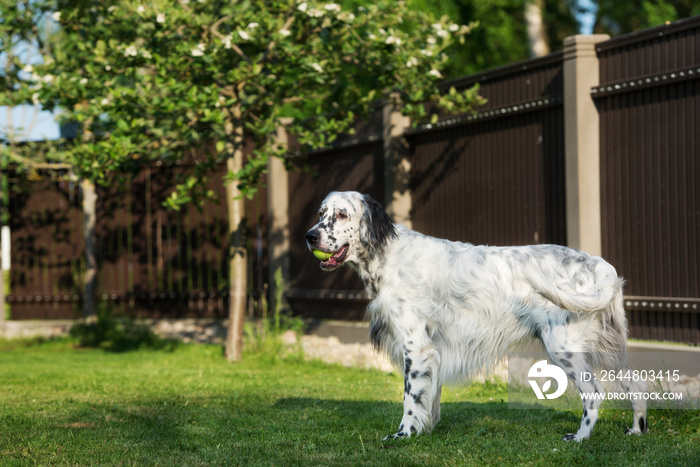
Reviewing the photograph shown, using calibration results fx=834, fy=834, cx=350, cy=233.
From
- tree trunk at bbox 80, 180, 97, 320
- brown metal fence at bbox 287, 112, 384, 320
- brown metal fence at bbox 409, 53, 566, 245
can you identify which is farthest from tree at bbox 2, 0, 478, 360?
tree trunk at bbox 80, 180, 97, 320

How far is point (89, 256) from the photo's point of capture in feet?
35.2

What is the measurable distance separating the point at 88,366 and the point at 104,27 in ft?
11.3

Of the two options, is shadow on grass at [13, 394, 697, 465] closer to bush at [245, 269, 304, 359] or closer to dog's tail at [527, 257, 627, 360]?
dog's tail at [527, 257, 627, 360]

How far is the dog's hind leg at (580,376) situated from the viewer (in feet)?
14.9

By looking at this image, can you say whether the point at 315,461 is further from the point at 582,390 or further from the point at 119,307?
the point at 119,307

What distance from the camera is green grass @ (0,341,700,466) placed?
13.9 feet

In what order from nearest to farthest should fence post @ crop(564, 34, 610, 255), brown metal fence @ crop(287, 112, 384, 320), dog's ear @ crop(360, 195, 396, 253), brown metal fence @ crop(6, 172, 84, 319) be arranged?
1. dog's ear @ crop(360, 195, 396, 253)
2. fence post @ crop(564, 34, 610, 255)
3. brown metal fence @ crop(287, 112, 384, 320)
4. brown metal fence @ crop(6, 172, 84, 319)

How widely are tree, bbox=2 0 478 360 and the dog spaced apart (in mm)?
2629

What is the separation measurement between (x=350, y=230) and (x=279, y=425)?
1.30 m

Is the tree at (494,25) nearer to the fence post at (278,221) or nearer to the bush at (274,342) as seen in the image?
the fence post at (278,221)

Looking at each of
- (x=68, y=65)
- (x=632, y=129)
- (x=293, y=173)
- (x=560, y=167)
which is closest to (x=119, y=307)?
(x=293, y=173)

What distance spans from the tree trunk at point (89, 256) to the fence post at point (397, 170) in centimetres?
400

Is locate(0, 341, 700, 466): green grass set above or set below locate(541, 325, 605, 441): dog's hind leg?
below

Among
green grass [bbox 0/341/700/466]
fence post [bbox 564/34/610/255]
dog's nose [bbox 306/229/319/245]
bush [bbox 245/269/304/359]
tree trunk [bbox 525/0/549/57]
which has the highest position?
tree trunk [bbox 525/0/549/57]
